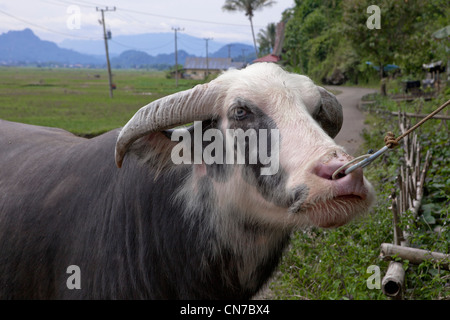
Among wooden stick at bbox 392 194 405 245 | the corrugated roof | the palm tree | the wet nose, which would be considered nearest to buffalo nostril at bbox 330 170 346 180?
the wet nose

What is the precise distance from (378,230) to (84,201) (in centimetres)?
279

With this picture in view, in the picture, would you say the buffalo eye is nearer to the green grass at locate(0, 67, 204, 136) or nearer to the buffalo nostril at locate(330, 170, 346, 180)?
the buffalo nostril at locate(330, 170, 346, 180)

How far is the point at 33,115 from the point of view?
28.2 feet

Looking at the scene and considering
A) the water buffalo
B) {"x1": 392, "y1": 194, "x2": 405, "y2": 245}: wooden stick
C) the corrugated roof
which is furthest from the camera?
{"x1": 392, "y1": 194, "x2": 405, "y2": 245}: wooden stick

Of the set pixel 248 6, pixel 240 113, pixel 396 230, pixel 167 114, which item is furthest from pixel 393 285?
pixel 248 6

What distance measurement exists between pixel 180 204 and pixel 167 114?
0.47 m

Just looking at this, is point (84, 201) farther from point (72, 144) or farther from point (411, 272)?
point (411, 272)

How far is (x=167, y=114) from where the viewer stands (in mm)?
1763

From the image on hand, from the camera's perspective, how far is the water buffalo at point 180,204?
168 cm

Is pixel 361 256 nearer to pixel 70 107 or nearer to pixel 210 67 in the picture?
pixel 210 67

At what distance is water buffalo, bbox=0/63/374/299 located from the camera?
5.51ft

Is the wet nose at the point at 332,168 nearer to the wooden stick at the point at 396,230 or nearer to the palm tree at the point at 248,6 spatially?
the wooden stick at the point at 396,230

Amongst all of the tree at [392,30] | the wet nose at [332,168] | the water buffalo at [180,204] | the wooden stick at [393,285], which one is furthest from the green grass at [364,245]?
the tree at [392,30]

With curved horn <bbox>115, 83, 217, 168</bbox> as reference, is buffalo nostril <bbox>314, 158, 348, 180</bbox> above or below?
below
